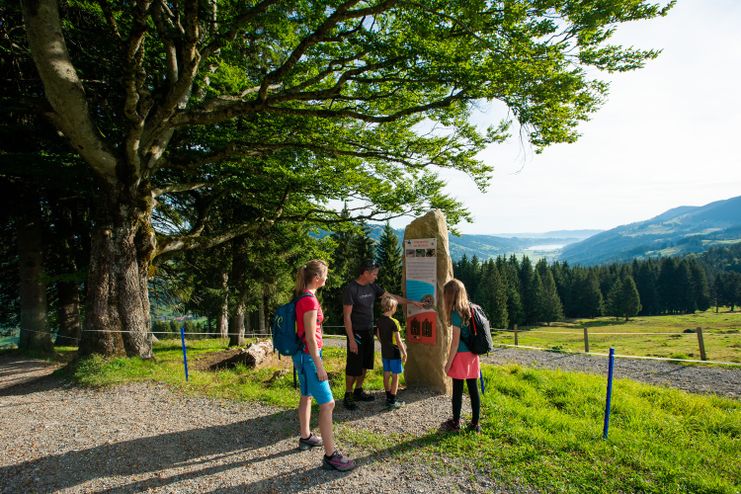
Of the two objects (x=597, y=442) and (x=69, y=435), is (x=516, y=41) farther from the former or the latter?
(x=69, y=435)

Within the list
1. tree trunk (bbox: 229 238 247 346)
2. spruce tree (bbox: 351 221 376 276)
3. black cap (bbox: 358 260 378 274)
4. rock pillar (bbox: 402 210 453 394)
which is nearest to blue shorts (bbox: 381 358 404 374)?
rock pillar (bbox: 402 210 453 394)

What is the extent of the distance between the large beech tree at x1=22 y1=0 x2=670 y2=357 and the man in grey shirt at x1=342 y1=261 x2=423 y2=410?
4.04 metres

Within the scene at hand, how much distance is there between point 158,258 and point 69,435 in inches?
300

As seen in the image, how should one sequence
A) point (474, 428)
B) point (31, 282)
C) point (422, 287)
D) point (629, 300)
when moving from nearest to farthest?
point (474, 428), point (422, 287), point (31, 282), point (629, 300)

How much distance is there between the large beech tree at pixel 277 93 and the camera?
21.8 feet

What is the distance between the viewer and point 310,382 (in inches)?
159

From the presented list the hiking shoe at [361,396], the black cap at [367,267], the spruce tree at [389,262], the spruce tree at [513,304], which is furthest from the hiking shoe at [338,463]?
the spruce tree at [513,304]

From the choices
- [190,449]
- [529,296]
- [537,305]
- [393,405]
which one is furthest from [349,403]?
[529,296]

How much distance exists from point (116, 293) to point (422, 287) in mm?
7148

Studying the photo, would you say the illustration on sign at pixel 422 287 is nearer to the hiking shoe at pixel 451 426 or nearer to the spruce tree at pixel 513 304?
the hiking shoe at pixel 451 426

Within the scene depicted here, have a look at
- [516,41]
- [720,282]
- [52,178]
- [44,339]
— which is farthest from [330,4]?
[720,282]

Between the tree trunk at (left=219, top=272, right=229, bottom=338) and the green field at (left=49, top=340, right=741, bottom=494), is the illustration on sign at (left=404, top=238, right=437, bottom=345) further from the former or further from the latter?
the tree trunk at (left=219, top=272, right=229, bottom=338)

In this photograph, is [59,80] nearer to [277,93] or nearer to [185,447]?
[277,93]

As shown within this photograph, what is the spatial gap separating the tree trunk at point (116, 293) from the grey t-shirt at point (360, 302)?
606 cm
